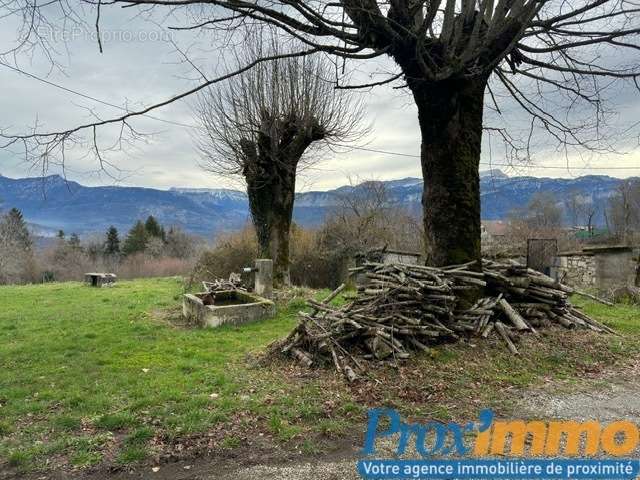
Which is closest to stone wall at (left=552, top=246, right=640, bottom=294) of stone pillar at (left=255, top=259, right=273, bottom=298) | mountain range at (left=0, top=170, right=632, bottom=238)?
mountain range at (left=0, top=170, right=632, bottom=238)

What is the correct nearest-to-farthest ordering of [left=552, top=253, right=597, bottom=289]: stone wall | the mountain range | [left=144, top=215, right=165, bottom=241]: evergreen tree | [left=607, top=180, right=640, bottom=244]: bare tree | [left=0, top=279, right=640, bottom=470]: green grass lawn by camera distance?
[left=0, top=279, right=640, bottom=470]: green grass lawn
the mountain range
[left=552, top=253, right=597, bottom=289]: stone wall
[left=607, top=180, right=640, bottom=244]: bare tree
[left=144, top=215, right=165, bottom=241]: evergreen tree

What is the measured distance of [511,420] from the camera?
3973 mm

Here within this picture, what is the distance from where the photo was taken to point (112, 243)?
5478 centimetres

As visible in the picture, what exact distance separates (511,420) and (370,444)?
1.37 meters

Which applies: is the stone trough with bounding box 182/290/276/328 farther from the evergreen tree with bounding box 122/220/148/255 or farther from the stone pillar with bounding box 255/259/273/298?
the evergreen tree with bounding box 122/220/148/255

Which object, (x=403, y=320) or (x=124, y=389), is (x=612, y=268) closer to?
(x=403, y=320)

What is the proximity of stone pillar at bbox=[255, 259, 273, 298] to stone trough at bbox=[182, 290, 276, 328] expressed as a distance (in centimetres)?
56

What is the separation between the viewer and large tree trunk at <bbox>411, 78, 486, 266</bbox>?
6230 mm

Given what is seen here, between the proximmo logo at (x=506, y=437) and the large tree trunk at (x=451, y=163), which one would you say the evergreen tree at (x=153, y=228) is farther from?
the proximmo logo at (x=506, y=437)

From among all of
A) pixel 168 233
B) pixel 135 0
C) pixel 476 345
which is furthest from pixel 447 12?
pixel 168 233

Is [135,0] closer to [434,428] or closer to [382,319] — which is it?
[382,319]

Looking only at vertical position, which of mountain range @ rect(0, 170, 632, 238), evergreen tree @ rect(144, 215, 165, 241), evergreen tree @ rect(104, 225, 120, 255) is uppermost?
mountain range @ rect(0, 170, 632, 238)

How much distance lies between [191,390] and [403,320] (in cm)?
267

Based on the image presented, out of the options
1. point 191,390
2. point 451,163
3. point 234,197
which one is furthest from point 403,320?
point 234,197
